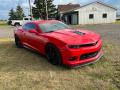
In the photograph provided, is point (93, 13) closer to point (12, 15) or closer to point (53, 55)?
point (53, 55)

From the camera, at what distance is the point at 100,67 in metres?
5.89

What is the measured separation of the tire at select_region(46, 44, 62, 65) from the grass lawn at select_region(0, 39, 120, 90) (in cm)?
16

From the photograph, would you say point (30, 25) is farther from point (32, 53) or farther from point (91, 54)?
point (91, 54)

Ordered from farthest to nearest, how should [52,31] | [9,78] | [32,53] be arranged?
[32,53]
[52,31]
[9,78]

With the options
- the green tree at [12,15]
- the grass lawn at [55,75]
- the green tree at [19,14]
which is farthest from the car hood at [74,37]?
the green tree at [12,15]

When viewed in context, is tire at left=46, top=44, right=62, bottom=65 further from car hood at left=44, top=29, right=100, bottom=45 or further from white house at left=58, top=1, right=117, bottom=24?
white house at left=58, top=1, right=117, bottom=24

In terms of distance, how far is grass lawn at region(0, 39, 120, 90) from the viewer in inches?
185

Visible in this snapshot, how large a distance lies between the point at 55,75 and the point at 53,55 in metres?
1.02

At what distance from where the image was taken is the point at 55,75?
17.9 feet

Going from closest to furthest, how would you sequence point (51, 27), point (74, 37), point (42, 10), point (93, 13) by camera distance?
point (74, 37), point (51, 27), point (93, 13), point (42, 10)

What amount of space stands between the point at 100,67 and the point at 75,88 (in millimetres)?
1631

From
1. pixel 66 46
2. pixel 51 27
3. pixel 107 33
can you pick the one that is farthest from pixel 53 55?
pixel 107 33

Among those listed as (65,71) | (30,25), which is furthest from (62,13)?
(65,71)

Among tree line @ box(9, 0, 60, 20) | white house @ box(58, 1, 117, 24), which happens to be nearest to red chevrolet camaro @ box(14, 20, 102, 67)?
white house @ box(58, 1, 117, 24)
